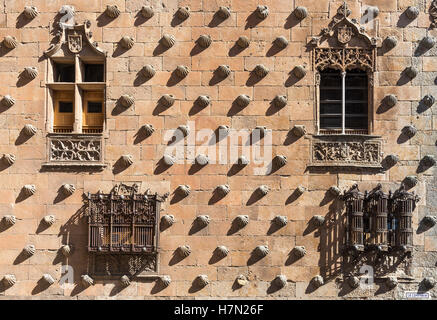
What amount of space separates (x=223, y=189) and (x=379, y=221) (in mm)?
2897

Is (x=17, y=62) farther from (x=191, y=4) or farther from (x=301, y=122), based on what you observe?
(x=301, y=122)

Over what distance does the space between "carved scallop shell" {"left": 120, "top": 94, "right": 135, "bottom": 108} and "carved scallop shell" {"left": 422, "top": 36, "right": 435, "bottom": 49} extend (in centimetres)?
559

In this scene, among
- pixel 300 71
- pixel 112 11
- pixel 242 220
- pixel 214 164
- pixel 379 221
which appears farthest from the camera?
pixel 112 11

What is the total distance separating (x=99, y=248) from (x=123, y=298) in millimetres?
1030

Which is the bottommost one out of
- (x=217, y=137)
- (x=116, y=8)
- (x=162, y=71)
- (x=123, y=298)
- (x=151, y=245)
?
(x=123, y=298)

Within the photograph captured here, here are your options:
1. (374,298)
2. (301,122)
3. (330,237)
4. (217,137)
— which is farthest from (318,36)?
(374,298)

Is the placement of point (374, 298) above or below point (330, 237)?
below

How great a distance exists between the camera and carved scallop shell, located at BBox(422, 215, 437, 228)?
15.5 metres

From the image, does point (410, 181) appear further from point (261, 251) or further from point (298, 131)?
point (261, 251)

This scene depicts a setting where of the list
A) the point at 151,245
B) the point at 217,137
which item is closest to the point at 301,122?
the point at 217,137

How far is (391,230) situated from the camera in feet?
50.5

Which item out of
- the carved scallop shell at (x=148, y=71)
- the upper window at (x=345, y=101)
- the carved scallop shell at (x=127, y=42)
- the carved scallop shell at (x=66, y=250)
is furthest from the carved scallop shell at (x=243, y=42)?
the carved scallop shell at (x=66, y=250)

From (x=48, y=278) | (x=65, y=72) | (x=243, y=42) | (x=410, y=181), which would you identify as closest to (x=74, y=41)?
(x=65, y=72)

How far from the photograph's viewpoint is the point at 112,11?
15906 millimetres
